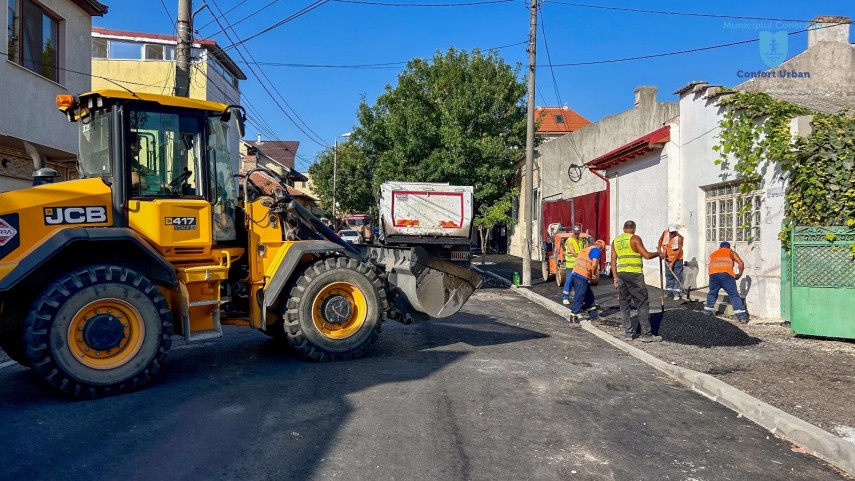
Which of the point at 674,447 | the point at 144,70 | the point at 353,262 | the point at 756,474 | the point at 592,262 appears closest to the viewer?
the point at 756,474

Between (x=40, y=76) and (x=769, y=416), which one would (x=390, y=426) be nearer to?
(x=769, y=416)

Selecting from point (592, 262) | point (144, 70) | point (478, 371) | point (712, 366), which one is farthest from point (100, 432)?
point (144, 70)

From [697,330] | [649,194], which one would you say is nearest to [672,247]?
[649,194]

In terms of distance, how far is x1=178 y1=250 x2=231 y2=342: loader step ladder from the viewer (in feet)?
22.7

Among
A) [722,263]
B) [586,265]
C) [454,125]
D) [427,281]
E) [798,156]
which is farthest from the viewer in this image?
[454,125]

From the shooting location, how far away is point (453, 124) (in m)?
29.7

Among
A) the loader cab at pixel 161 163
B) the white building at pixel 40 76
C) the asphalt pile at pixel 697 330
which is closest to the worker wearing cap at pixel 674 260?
the asphalt pile at pixel 697 330

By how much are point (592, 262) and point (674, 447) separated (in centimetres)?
651

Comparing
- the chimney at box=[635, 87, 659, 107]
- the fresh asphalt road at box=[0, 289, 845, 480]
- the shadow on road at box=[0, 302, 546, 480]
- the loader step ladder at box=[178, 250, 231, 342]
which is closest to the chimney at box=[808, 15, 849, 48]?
the chimney at box=[635, 87, 659, 107]

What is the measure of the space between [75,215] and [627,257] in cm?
696

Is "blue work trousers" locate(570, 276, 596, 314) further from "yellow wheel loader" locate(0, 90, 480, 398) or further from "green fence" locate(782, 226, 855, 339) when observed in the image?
"yellow wheel loader" locate(0, 90, 480, 398)

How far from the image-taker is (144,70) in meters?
29.0

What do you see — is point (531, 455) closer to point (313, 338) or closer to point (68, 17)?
point (313, 338)

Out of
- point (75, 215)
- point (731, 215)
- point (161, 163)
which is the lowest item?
point (75, 215)
